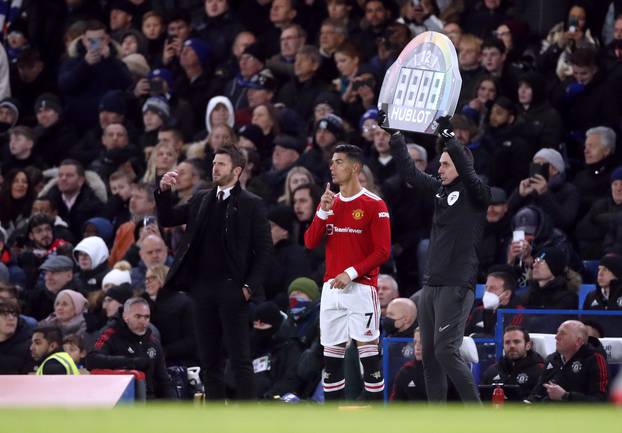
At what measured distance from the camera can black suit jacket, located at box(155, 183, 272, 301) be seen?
955 centimetres

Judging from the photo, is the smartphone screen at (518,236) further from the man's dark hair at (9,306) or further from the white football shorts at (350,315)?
the man's dark hair at (9,306)

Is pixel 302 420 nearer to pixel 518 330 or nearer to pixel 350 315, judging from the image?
pixel 350 315

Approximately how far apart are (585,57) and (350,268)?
5.25 m

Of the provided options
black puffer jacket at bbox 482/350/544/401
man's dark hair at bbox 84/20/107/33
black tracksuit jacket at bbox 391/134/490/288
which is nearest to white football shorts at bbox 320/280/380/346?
black tracksuit jacket at bbox 391/134/490/288

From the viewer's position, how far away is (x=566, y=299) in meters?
11.8

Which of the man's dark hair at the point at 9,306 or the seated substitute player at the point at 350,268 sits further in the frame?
the man's dark hair at the point at 9,306

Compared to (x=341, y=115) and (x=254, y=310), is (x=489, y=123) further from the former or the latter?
(x=254, y=310)

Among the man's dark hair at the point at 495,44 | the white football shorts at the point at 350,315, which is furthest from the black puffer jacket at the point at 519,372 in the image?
the man's dark hair at the point at 495,44

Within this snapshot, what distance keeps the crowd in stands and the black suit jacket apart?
1071 mm

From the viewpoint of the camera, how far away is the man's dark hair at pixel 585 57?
541 inches

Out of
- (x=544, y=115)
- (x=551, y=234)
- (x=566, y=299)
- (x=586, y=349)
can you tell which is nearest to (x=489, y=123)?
(x=544, y=115)

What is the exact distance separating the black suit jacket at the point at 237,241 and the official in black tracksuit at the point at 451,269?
119cm

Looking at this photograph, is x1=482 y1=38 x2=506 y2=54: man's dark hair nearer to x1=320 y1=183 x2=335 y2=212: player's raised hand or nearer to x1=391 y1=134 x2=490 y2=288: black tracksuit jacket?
x1=320 y1=183 x2=335 y2=212: player's raised hand

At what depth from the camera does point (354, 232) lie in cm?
962
